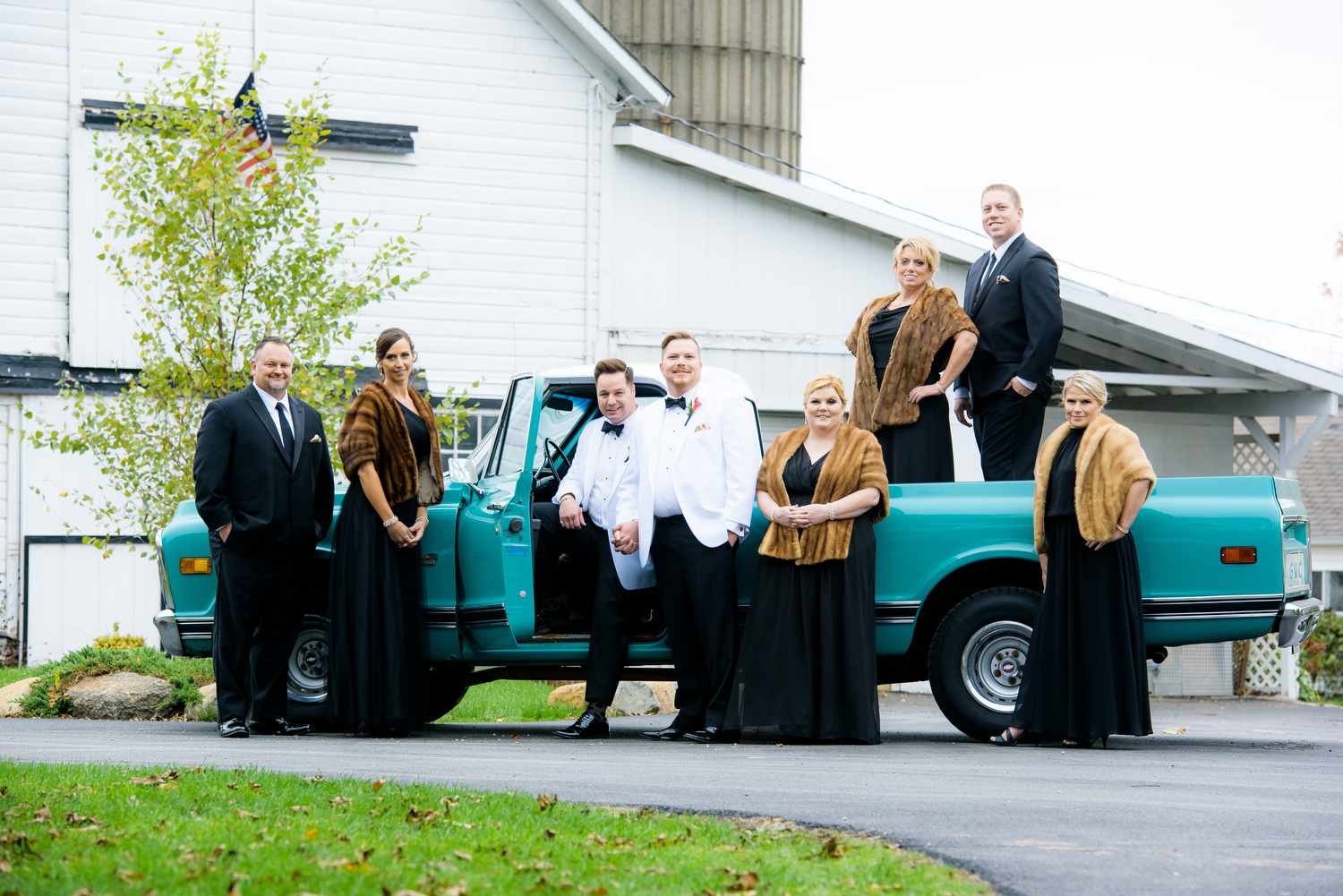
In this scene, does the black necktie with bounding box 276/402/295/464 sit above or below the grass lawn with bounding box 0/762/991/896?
above

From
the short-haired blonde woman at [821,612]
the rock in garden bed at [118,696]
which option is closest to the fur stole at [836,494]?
the short-haired blonde woman at [821,612]

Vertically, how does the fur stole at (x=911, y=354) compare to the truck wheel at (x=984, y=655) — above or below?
above

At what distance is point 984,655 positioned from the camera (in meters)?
8.13

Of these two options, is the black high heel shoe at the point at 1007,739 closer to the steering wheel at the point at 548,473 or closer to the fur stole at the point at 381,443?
the steering wheel at the point at 548,473

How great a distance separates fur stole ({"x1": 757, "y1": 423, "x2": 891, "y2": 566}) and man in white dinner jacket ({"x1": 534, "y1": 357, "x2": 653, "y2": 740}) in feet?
2.64

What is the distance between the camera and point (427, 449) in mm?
8586

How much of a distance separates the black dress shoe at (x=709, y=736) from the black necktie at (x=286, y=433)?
2754 millimetres

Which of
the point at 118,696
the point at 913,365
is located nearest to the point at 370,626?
the point at 913,365

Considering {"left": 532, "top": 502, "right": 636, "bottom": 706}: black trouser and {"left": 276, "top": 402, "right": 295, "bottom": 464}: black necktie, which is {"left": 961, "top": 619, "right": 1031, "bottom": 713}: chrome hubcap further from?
{"left": 276, "top": 402, "right": 295, "bottom": 464}: black necktie

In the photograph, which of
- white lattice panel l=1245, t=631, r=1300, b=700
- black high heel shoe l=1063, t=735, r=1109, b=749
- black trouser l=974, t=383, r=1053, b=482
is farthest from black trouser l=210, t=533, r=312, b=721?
white lattice panel l=1245, t=631, r=1300, b=700

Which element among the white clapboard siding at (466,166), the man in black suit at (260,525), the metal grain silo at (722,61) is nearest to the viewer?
the man in black suit at (260,525)

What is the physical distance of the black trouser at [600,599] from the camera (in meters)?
8.27

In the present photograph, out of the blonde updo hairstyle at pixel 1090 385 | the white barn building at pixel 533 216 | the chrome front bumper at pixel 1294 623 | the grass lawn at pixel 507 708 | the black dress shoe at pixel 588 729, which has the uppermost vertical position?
the white barn building at pixel 533 216

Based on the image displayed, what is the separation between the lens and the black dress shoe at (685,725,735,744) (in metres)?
8.24
